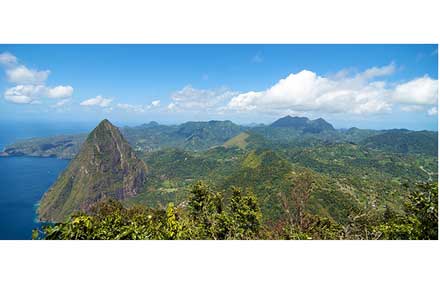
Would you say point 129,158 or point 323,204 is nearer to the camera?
point 323,204

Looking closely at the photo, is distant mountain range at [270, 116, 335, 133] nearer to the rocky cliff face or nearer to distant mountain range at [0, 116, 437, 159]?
distant mountain range at [0, 116, 437, 159]

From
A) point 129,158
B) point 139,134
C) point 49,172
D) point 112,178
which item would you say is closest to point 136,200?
point 112,178

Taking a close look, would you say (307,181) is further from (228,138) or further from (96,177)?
(228,138)

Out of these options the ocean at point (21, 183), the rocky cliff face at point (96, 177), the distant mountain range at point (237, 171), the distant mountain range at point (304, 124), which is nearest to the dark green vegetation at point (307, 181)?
the distant mountain range at point (237, 171)

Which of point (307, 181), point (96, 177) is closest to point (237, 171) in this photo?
point (96, 177)

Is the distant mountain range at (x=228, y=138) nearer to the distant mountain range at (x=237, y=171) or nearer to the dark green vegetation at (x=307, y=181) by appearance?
the distant mountain range at (x=237, y=171)

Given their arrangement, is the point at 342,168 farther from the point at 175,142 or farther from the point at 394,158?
the point at 175,142

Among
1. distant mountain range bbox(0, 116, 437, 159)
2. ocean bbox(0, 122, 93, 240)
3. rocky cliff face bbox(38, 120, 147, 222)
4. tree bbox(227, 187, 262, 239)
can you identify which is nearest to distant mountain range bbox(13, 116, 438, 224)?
rocky cliff face bbox(38, 120, 147, 222)
